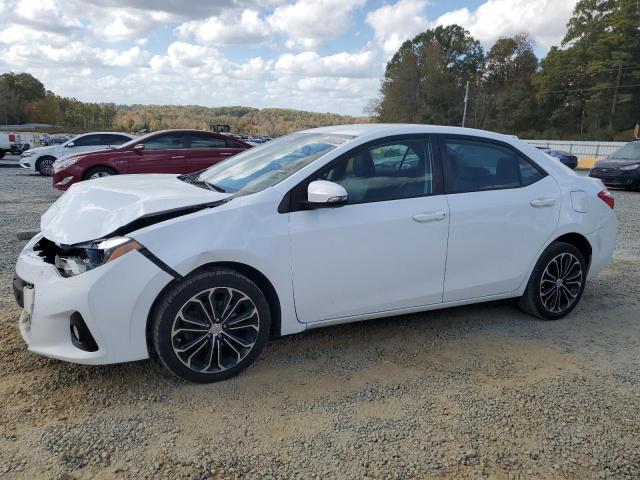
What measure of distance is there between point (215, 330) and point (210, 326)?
0.04 metres

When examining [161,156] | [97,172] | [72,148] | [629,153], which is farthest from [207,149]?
[629,153]

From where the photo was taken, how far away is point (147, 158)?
10.4m

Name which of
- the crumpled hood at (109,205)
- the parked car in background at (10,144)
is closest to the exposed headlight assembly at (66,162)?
the crumpled hood at (109,205)

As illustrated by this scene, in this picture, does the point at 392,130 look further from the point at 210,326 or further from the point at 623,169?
the point at 623,169

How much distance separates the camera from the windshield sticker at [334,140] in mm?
3646

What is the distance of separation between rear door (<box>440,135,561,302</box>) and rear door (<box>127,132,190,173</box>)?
25.3 ft

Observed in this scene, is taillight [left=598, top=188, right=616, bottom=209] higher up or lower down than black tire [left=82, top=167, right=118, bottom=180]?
higher up

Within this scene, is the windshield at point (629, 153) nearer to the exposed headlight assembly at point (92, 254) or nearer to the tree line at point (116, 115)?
the exposed headlight assembly at point (92, 254)

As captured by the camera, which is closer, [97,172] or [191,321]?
[191,321]

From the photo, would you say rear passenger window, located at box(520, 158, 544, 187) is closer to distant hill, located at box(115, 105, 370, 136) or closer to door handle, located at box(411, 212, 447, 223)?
door handle, located at box(411, 212, 447, 223)

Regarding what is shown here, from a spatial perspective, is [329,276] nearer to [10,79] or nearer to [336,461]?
[336,461]

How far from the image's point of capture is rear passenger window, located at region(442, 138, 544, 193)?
3863 mm

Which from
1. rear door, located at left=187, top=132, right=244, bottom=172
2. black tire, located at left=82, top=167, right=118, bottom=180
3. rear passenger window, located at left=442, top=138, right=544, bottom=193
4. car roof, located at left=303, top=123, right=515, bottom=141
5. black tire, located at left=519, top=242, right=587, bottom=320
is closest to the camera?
car roof, located at left=303, top=123, right=515, bottom=141

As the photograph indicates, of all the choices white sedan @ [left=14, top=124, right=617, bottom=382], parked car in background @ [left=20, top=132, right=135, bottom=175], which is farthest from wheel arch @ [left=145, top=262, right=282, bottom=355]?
parked car in background @ [left=20, top=132, right=135, bottom=175]
